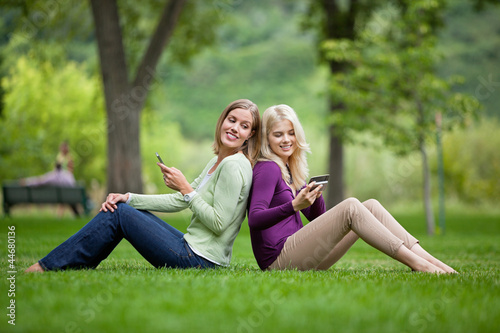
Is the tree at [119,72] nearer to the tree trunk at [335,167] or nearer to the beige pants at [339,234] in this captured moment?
the tree trunk at [335,167]

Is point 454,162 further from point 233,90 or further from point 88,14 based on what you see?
point 233,90

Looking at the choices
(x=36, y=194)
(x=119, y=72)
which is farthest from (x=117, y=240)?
(x=36, y=194)

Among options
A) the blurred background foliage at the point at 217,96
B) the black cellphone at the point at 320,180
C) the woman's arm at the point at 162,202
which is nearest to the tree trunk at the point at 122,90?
the blurred background foliage at the point at 217,96

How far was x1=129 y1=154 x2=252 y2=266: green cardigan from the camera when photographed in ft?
15.0

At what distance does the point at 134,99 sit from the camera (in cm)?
1486

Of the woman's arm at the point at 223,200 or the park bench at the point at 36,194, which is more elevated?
the woman's arm at the point at 223,200

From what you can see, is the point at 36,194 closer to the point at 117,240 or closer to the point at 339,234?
the point at 117,240

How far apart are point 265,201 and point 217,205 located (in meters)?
0.36

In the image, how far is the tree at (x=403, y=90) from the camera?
12555mm

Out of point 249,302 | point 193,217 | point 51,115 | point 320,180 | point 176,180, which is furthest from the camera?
point 51,115

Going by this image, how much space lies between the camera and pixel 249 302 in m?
3.45

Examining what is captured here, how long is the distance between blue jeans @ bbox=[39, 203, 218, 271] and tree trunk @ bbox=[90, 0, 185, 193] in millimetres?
9974

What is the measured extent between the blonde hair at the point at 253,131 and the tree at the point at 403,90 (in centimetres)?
832

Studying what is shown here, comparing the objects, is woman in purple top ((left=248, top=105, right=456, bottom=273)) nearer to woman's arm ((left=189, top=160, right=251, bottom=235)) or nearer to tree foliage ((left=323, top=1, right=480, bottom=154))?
woman's arm ((left=189, top=160, right=251, bottom=235))
